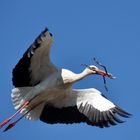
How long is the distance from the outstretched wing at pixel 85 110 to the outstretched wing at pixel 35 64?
2.24 ft

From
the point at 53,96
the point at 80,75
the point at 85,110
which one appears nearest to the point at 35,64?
the point at 53,96

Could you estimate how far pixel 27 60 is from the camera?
16.8 m

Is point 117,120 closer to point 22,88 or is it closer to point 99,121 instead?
point 99,121

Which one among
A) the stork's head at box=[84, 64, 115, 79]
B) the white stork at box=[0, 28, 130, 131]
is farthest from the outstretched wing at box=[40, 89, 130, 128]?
the stork's head at box=[84, 64, 115, 79]

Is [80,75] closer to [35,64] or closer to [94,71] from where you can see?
[94,71]

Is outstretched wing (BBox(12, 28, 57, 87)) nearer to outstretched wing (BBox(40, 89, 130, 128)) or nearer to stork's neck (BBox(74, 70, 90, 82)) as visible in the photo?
stork's neck (BBox(74, 70, 90, 82))

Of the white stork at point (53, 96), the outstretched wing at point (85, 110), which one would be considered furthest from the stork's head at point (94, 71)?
the outstretched wing at point (85, 110)

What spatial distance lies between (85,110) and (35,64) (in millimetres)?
1353

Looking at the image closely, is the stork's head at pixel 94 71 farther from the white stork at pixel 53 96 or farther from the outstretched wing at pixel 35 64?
the outstretched wing at pixel 35 64

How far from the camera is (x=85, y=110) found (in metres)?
17.6

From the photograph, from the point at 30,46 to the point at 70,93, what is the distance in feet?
5.48

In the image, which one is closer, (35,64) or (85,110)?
(35,64)

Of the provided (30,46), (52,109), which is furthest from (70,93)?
(30,46)

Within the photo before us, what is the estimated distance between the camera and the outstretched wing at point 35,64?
16484 mm
